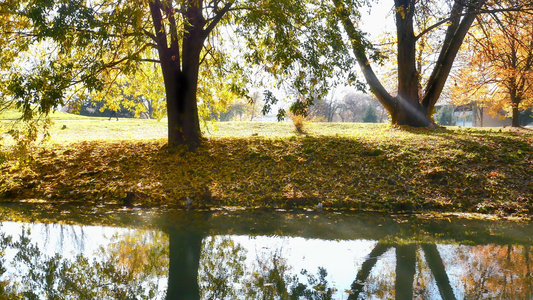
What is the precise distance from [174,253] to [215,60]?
836cm

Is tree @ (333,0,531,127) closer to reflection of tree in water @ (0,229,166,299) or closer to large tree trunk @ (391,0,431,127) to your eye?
large tree trunk @ (391,0,431,127)

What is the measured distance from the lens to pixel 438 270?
4895 mm

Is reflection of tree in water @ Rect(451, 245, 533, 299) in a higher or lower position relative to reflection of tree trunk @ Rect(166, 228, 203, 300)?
higher

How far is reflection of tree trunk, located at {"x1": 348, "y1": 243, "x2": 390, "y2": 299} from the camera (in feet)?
14.2

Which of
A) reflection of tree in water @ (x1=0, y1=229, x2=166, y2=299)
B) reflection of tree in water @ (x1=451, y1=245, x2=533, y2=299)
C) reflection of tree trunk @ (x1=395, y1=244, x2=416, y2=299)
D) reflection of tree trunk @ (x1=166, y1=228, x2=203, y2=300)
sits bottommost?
reflection of tree in water @ (x1=0, y1=229, x2=166, y2=299)

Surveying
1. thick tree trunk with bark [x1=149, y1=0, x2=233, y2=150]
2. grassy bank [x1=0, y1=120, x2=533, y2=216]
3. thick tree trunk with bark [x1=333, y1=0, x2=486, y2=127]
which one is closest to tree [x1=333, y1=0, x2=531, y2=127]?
thick tree trunk with bark [x1=333, y1=0, x2=486, y2=127]

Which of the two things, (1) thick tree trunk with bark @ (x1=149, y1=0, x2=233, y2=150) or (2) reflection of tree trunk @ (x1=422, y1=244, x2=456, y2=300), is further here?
(1) thick tree trunk with bark @ (x1=149, y1=0, x2=233, y2=150)

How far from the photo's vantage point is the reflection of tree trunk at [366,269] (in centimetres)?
432

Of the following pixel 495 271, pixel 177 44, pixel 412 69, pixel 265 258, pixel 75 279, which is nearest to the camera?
Answer: pixel 75 279

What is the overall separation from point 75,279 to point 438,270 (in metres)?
4.01

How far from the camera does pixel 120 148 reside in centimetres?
1175

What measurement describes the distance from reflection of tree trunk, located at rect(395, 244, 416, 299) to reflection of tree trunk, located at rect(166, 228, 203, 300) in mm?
2035

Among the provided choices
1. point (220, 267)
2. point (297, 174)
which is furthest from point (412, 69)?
point (220, 267)

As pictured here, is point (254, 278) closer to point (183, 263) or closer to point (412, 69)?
point (183, 263)
